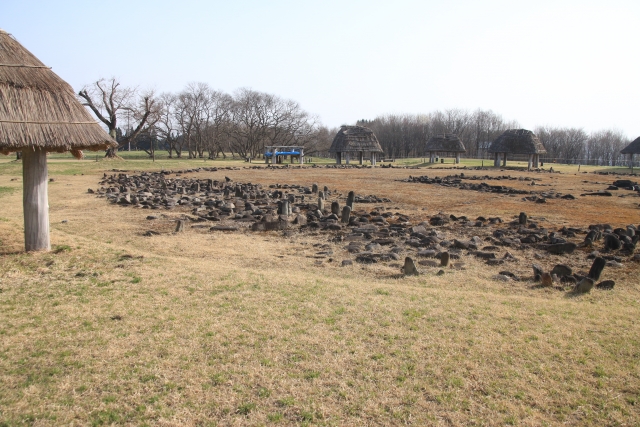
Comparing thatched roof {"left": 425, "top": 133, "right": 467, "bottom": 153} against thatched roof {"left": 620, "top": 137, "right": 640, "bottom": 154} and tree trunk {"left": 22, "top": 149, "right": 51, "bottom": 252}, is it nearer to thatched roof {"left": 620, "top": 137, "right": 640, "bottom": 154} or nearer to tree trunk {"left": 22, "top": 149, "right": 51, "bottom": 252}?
thatched roof {"left": 620, "top": 137, "right": 640, "bottom": 154}

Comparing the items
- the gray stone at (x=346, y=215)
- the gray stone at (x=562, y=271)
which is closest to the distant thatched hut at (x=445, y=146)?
the gray stone at (x=346, y=215)

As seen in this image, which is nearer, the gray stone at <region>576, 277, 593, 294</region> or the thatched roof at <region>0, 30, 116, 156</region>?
the gray stone at <region>576, 277, 593, 294</region>

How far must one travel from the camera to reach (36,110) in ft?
27.2

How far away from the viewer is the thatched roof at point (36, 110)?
7941mm

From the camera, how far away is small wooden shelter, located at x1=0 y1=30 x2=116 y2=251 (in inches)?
314

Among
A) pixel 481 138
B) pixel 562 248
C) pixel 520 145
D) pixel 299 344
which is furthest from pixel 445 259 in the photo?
pixel 481 138

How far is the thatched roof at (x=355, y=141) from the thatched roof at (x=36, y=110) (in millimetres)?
47841

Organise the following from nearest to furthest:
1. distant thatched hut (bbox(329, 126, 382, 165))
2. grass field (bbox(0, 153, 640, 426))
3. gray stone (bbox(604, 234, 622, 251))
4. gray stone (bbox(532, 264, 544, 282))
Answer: grass field (bbox(0, 153, 640, 426)) → gray stone (bbox(532, 264, 544, 282)) → gray stone (bbox(604, 234, 622, 251)) → distant thatched hut (bbox(329, 126, 382, 165))

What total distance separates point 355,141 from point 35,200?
4992cm

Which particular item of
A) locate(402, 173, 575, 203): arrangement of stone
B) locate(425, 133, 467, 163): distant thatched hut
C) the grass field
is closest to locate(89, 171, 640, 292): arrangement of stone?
the grass field

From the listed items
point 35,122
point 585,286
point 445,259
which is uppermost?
point 35,122

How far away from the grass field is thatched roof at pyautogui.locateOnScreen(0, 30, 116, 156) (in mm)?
2164

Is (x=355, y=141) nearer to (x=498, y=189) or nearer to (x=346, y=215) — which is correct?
(x=498, y=189)

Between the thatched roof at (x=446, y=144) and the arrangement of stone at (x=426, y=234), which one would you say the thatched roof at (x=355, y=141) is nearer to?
the thatched roof at (x=446, y=144)
